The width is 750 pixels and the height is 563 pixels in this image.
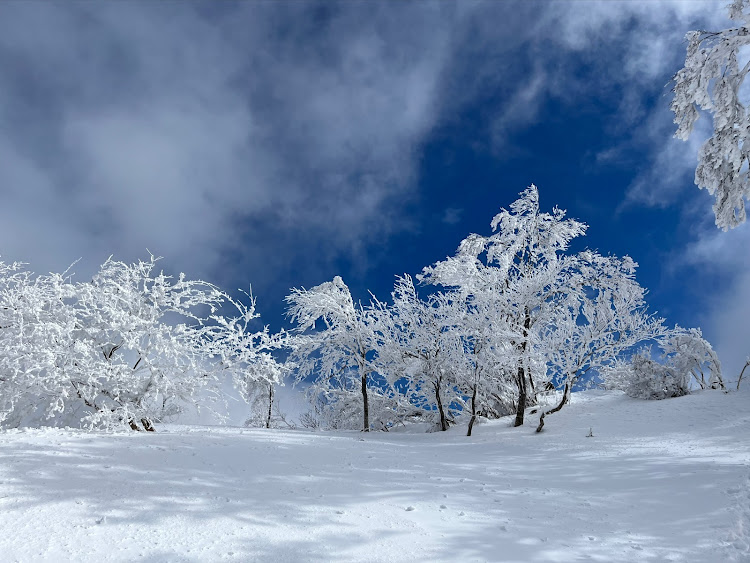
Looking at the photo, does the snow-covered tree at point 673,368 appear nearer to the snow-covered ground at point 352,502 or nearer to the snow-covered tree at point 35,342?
the snow-covered ground at point 352,502

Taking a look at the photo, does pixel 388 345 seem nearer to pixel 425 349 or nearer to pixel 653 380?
pixel 425 349

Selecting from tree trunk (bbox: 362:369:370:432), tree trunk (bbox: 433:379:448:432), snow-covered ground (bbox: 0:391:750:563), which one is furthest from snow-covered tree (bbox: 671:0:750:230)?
tree trunk (bbox: 362:369:370:432)

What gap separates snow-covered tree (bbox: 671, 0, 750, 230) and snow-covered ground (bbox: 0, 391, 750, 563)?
16.2 ft

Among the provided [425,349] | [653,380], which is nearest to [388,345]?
[425,349]

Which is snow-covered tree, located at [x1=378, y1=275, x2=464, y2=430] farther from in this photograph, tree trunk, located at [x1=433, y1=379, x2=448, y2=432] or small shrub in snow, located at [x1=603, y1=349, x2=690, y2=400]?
small shrub in snow, located at [x1=603, y1=349, x2=690, y2=400]

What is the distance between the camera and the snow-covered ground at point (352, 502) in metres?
4.51

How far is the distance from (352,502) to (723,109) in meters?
10.2

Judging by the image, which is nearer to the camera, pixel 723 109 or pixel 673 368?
pixel 723 109

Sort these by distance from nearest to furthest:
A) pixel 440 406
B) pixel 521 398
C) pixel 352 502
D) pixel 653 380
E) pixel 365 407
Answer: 1. pixel 352 502
2. pixel 521 398
3. pixel 653 380
4. pixel 440 406
5. pixel 365 407

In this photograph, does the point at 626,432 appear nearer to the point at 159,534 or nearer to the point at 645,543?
the point at 645,543

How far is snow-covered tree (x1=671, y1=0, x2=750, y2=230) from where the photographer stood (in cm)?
938

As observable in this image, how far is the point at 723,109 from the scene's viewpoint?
9.57 meters

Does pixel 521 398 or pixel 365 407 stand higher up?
pixel 521 398

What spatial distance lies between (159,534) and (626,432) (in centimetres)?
1121
